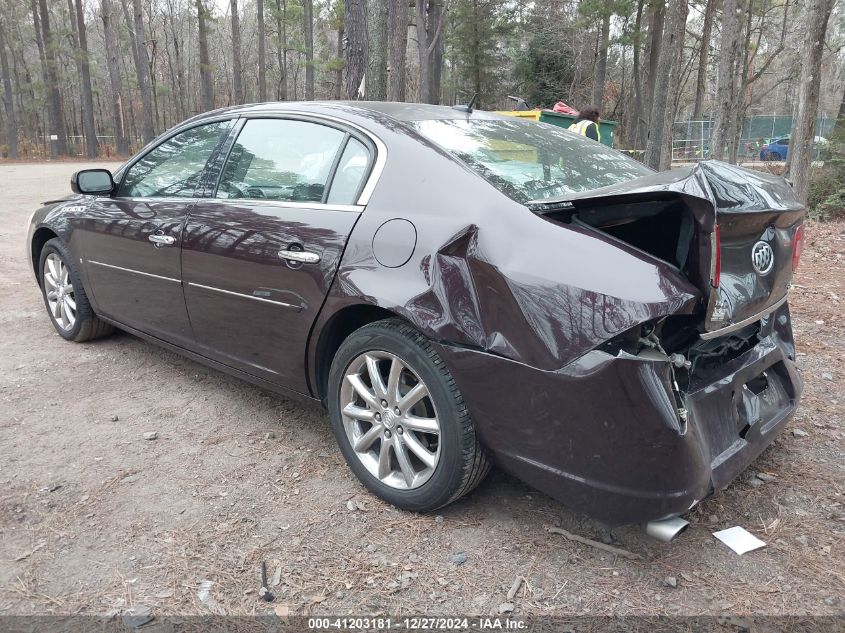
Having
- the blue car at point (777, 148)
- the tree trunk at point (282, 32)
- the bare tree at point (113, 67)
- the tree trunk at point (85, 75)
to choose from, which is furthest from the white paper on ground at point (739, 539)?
the tree trunk at point (85, 75)

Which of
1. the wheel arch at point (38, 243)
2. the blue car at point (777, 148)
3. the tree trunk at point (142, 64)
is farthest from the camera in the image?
the tree trunk at point (142, 64)

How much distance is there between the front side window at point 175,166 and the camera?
3.55 meters

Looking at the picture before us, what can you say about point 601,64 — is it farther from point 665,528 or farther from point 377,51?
point 665,528

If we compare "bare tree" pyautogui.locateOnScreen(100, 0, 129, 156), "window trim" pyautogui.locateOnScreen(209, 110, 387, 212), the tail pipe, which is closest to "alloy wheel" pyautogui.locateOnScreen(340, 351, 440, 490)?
"window trim" pyautogui.locateOnScreen(209, 110, 387, 212)

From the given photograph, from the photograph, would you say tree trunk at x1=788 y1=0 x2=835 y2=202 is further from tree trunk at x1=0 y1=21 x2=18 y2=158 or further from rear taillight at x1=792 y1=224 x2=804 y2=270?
tree trunk at x1=0 y1=21 x2=18 y2=158

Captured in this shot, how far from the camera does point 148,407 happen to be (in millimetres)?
3666

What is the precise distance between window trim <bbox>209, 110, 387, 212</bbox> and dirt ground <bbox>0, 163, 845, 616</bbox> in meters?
1.18

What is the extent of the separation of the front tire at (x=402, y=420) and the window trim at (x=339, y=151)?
0.56 metres

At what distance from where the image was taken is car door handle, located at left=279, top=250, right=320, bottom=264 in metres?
2.75

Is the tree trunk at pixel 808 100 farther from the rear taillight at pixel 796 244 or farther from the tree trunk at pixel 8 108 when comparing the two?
the tree trunk at pixel 8 108

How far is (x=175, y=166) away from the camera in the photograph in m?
3.75

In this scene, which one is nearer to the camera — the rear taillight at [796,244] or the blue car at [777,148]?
the rear taillight at [796,244]

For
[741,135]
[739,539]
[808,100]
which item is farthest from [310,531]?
[741,135]

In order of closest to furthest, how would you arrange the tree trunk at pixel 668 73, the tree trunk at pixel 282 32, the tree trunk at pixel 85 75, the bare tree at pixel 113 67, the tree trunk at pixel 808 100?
the tree trunk at pixel 808 100 → the tree trunk at pixel 668 73 → the bare tree at pixel 113 67 → the tree trunk at pixel 85 75 → the tree trunk at pixel 282 32
